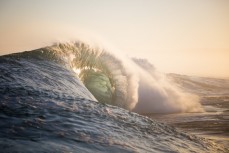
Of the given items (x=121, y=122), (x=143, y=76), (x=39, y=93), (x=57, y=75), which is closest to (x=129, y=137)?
(x=121, y=122)

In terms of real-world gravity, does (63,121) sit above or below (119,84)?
below

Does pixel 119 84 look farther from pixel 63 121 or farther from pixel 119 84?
pixel 63 121

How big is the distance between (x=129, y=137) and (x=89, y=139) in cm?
53

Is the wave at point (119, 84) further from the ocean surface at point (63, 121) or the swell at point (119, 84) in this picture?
the ocean surface at point (63, 121)

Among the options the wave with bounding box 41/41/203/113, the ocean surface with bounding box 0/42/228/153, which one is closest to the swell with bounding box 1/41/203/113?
the wave with bounding box 41/41/203/113

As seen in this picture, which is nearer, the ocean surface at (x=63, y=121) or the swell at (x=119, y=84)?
the ocean surface at (x=63, y=121)

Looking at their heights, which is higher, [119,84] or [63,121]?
[119,84]

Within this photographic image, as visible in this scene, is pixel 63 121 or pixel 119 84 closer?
pixel 63 121

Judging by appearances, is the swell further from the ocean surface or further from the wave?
the ocean surface

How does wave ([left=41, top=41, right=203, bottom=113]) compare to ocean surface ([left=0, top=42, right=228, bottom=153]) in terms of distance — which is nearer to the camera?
ocean surface ([left=0, top=42, right=228, bottom=153])

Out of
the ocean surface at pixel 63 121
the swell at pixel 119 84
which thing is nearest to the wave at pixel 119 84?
the swell at pixel 119 84

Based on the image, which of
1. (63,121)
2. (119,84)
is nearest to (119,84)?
(119,84)

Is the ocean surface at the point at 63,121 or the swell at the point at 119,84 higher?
the swell at the point at 119,84

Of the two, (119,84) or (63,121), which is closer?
(63,121)
